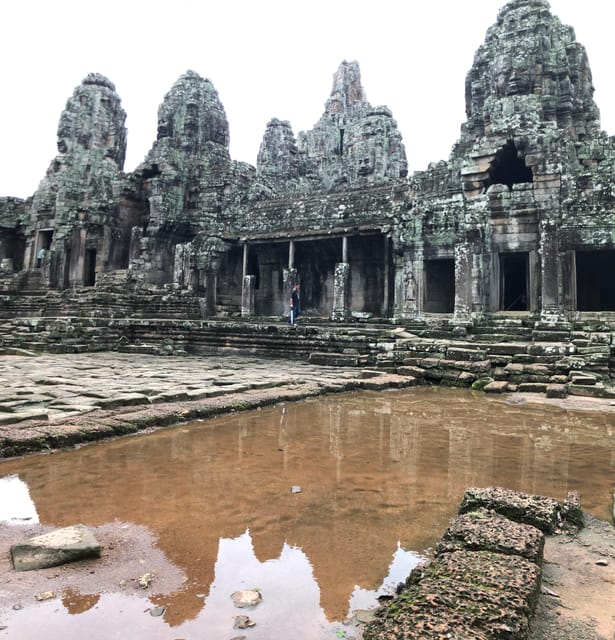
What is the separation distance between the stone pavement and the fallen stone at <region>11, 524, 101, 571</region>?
6.69ft

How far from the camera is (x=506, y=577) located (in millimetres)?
1958

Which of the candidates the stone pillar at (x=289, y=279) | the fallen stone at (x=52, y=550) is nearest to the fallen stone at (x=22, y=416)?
the fallen stone at (x=52, y=550)

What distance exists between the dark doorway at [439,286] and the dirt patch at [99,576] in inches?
628

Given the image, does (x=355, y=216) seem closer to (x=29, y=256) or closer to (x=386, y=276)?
(x=386, y=276)

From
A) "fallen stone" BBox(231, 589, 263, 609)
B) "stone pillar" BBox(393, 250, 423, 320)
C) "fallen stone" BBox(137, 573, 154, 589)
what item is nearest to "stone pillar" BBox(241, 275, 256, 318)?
"stone pillar" BBox(393, 250, 423, 320)

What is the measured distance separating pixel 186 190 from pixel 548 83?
55.3 ft

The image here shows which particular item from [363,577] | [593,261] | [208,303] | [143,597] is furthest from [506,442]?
[208,303]

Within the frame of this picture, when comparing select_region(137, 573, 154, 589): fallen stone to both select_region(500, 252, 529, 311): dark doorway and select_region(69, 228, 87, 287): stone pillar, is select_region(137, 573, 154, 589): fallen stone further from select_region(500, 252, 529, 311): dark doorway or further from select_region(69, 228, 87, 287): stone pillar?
select_region(69, 228, 87, 287): stone pillar

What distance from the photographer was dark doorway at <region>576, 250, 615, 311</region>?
17.3 metres

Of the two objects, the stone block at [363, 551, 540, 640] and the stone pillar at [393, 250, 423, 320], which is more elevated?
the stone pillar at [393, 250, 423, 320]

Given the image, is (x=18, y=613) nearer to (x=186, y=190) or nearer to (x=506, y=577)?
(x=506, y=577)

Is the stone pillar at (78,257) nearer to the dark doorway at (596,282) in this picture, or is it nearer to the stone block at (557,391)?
the dark doorway at (596,282)

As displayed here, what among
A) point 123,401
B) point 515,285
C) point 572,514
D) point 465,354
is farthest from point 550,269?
point 572,514

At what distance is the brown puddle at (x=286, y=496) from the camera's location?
201cm
